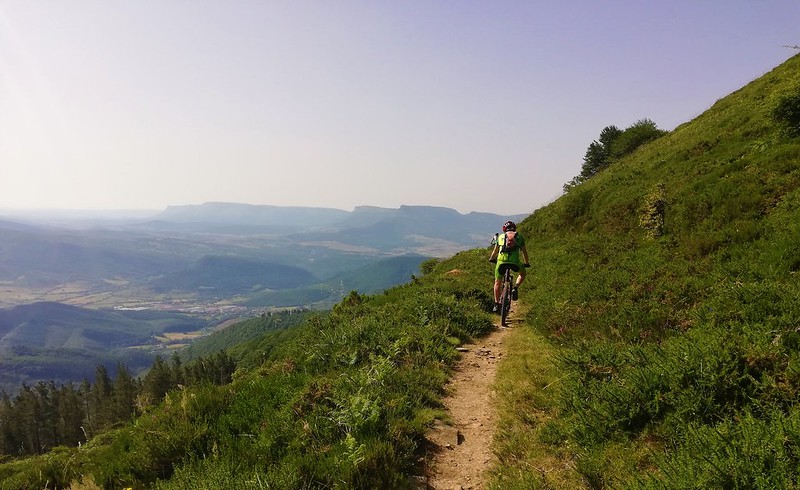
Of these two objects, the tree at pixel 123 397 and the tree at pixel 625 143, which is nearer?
the tree at pixel 625 143

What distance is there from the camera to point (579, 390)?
5879mm

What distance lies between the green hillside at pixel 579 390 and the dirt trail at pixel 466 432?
255mm

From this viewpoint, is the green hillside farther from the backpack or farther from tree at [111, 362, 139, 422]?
tree at [111, 362, 139, 422]

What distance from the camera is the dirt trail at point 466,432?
521 centimetres

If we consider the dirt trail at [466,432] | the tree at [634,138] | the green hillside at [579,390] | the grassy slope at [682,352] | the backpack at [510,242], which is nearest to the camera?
the grassy slope at [682,352]

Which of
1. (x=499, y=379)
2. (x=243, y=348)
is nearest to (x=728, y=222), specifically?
(x=499, y=379)

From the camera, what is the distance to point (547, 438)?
5402 millimetres

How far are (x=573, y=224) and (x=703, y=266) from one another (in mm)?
14002

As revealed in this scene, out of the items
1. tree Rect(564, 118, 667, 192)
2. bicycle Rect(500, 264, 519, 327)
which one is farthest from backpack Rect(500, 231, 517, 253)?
tree Rect(564, 118, 667, 192)

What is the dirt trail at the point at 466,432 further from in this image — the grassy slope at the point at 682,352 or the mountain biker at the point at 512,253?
the mountain biker at the point at 512,253

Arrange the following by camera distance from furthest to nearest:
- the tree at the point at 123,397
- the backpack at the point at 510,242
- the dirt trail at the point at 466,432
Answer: the tree at the point at 123,397 → the backpack at the point at 510,242 → the dirt trail at the point at 466,432

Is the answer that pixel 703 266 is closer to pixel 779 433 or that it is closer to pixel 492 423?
Result: pixel 492 423

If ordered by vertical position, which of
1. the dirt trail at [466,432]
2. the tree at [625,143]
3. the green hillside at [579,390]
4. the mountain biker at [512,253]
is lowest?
the dirt trail at [466,432]

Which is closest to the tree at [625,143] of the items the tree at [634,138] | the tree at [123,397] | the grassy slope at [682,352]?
the tree at [634,138]
